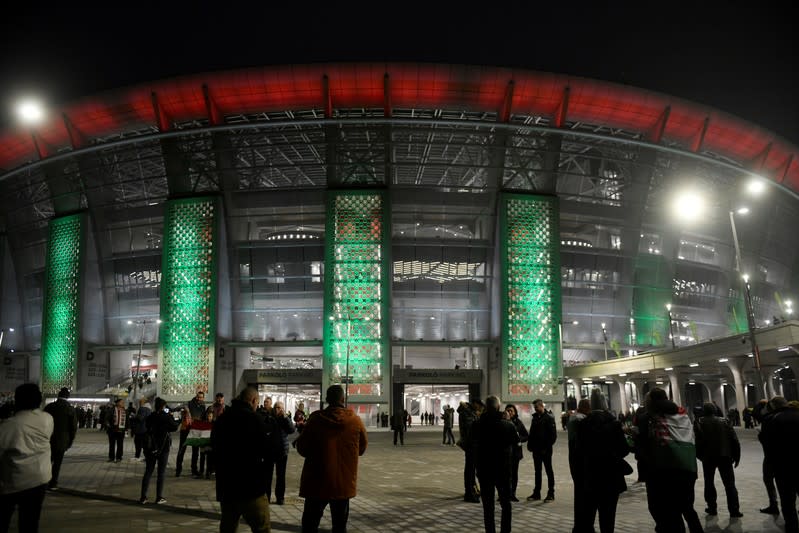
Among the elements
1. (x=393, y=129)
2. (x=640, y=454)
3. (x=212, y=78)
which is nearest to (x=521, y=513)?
(x=640, y=454)

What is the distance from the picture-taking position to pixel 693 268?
44938 mm

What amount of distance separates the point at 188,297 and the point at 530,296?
21.9 meters

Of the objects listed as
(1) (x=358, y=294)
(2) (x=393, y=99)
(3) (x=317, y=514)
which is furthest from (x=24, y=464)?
(2) (x=393, y=99)

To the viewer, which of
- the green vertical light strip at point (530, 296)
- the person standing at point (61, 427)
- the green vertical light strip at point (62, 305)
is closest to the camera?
the person standing at point (61, 427)

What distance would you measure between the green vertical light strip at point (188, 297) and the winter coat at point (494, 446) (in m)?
33.1

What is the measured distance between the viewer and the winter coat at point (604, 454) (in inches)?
259

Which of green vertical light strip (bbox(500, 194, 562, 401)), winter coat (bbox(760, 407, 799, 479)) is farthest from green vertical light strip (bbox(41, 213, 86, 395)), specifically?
winter coat (bbox(760, 407, 799, 479))

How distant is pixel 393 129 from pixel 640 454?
3290 cm

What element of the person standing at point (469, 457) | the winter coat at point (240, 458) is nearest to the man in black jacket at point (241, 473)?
the winter coat at point (240, 458)

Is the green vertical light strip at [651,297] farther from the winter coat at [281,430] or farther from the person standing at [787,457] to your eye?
the person standing at [787,457]

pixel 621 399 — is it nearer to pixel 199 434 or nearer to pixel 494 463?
pixel 199 434

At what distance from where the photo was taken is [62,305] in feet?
139

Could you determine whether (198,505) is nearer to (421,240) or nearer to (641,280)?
(421,240)

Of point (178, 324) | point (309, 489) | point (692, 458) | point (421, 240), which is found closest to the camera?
point (309, 489)
